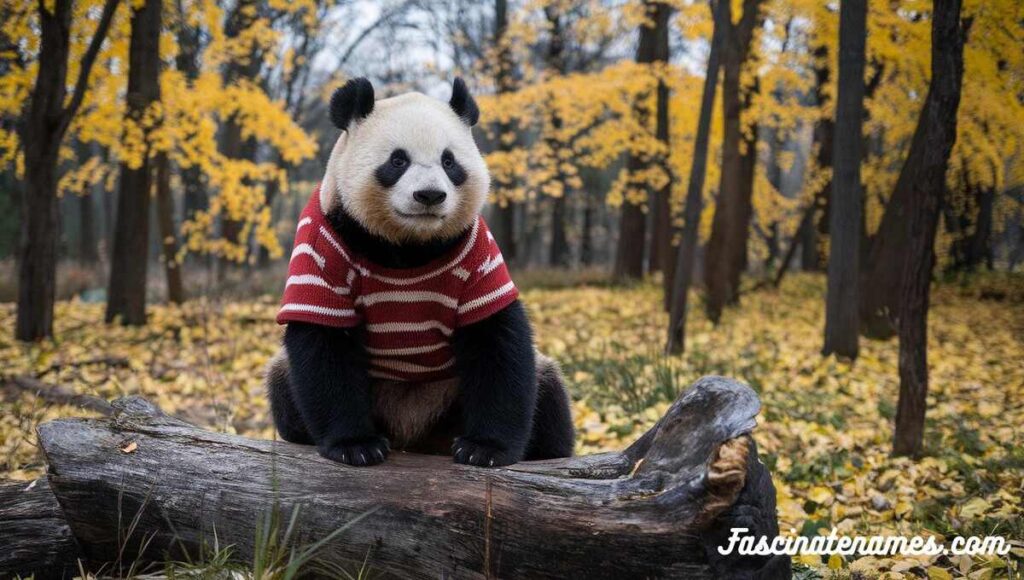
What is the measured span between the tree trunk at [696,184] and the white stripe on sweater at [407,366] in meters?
4.66

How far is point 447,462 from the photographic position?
271 centimetres

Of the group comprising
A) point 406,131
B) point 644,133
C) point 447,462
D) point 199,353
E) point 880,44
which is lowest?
point 199,353

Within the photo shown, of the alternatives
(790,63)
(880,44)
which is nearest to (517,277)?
(790,63)

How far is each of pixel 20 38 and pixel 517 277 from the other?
9.99m

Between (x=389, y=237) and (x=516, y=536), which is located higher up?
(x=389, y=237)

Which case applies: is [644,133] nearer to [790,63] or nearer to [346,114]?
[790,63]

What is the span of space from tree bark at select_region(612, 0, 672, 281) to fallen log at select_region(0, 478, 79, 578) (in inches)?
406

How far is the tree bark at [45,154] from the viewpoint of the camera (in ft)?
24.0

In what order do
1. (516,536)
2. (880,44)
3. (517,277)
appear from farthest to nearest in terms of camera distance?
(517,277), (880,44), (516,536)

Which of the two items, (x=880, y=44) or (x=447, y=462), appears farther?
(x=880, y=44)

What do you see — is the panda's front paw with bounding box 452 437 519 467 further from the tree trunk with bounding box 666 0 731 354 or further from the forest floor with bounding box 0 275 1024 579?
the tree trunk with bounding box 666 0 731 354

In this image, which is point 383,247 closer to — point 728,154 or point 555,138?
point 728,154

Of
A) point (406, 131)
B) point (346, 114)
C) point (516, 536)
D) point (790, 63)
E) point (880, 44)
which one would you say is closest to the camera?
point (516, 536)

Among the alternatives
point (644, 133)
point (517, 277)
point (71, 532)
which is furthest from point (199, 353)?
point (517, 277)
